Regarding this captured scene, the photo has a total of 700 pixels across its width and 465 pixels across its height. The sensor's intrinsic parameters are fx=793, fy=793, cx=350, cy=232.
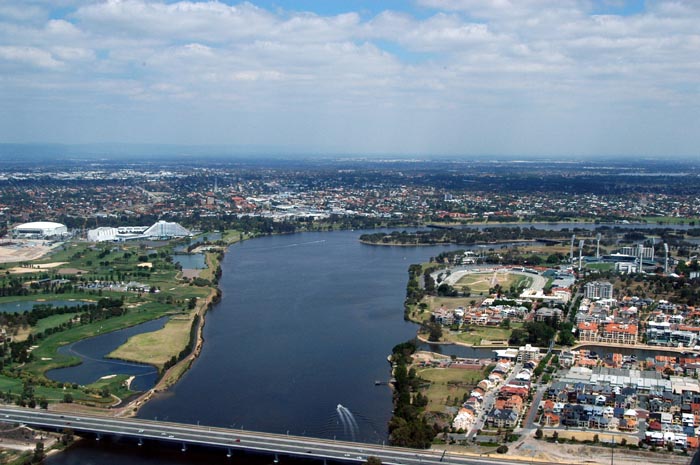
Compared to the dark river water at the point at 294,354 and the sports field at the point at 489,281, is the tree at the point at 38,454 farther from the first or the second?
the sports field at the point at 489,281

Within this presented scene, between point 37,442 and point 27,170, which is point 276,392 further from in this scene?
point 27,170

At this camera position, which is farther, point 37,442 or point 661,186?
point 661,186

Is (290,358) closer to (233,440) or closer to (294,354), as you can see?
(294,354)

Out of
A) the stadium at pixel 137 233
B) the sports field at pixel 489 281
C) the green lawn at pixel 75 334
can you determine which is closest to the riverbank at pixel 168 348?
the green lawn at pixel 75 334

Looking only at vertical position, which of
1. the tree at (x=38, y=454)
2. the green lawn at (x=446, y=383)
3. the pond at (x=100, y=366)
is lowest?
the tree at (x=38, y=454)

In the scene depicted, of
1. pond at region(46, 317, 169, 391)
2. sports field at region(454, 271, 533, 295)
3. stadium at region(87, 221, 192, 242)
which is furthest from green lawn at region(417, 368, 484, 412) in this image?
stadium at region(87, 221, 192, 242)

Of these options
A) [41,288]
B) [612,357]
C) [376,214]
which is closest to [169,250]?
[41,288]

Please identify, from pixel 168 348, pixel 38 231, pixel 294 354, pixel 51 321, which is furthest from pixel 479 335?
pixel 38 231
